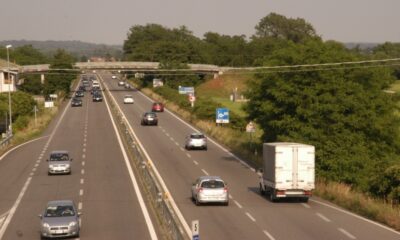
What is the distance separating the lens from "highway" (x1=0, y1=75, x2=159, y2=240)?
29000 millimetres

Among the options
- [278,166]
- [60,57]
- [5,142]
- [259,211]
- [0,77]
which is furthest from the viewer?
[60,57]

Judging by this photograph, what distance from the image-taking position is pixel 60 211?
26.9 metres

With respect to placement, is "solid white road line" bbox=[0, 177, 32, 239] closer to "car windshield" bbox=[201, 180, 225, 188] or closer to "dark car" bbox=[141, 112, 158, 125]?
"car windshield" bbox=[201, 180, 225, 188]

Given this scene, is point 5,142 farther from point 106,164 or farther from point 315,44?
point 315,44

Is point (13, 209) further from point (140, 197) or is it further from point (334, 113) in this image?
point (334, 113)

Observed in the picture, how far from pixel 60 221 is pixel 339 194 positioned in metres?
15.5

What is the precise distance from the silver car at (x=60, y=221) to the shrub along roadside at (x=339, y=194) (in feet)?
38.8

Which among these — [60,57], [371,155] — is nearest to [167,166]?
[371,155]

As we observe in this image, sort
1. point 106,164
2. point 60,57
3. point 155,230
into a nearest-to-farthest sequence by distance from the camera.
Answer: point 155,230 < point 106,164 < point 60,57

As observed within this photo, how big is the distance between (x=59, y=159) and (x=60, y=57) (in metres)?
103

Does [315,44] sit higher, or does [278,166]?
[315,44]

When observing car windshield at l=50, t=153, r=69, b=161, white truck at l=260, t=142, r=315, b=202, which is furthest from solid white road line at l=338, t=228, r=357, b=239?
car windshield at l=50, t=153, r=69, b=161

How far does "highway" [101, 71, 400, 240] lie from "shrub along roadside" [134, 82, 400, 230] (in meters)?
0.53

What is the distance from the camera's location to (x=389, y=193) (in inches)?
1433
